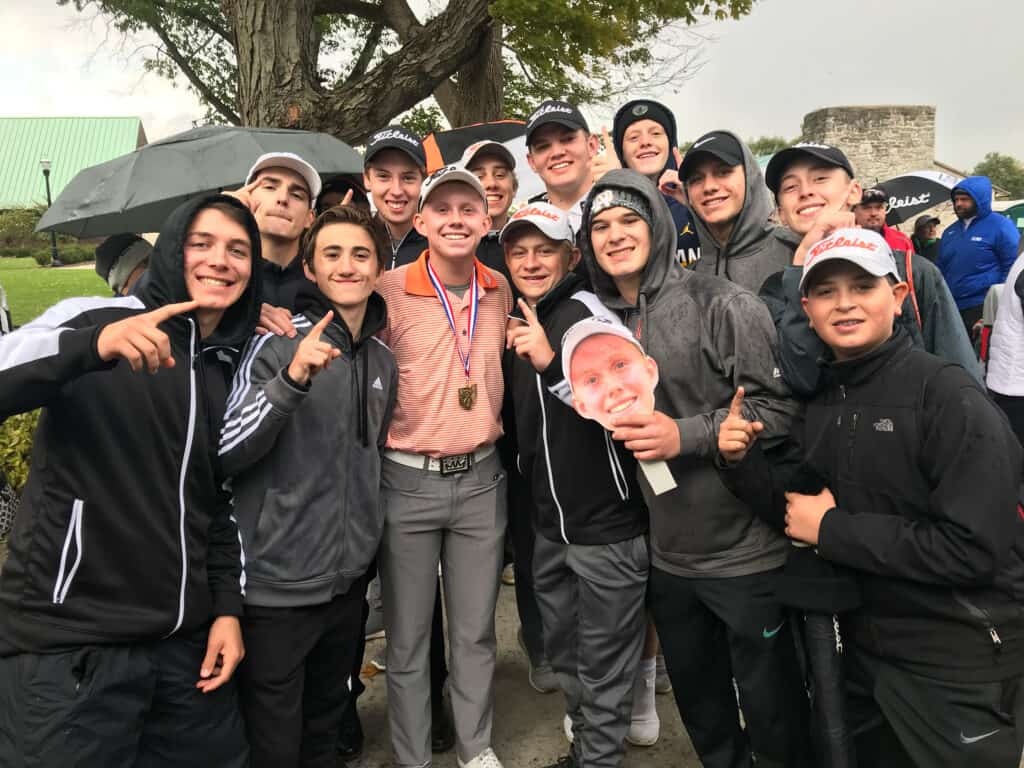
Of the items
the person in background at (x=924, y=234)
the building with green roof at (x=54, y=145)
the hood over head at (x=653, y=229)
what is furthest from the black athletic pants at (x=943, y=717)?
the building with green roof at (x=54, y=145)

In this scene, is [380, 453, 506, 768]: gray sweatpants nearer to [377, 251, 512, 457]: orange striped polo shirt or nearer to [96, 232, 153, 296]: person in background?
[377, 251, 512, 457]: orange striped polo shirt

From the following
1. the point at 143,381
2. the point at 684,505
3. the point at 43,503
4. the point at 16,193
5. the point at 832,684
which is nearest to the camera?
the point at 43,503

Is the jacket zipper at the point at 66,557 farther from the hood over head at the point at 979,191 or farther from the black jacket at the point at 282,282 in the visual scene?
the hood over head at the point at 979,191

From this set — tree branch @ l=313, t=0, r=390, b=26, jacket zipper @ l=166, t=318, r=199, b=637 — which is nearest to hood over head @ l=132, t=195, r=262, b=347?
jacket zipper @ l=166, t=318, r=199, b=637

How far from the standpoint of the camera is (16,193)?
47594mm

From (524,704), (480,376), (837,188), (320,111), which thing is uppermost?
(320,111)

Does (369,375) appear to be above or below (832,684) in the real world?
above

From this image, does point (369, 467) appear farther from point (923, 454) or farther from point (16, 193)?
point (16, 193)

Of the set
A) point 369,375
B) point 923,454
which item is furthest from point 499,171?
point 923,454

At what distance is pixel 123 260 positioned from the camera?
3727 millimetres

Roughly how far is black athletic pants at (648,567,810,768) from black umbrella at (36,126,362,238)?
13.8 ft

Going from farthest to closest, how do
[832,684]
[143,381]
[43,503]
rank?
[832,684]
[143,381]
[43,503]

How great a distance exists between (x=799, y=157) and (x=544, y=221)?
1106mm

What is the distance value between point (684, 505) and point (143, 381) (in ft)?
5.85
